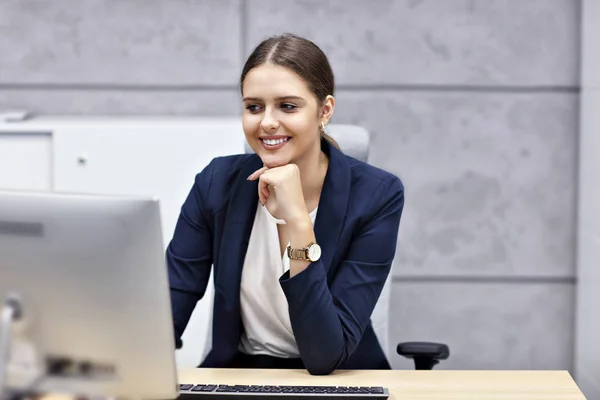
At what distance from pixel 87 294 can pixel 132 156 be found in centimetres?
152

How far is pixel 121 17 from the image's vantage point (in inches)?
120

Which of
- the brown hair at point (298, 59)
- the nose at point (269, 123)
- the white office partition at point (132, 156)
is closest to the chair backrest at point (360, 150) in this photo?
the brown hair at point (298, 59)


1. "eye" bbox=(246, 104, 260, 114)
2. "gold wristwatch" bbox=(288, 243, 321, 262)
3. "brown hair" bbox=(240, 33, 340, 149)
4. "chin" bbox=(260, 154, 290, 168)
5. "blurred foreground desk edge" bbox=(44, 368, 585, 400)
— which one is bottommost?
"blurred foreground desk edge" bbox=(44, 368, 585, 400)

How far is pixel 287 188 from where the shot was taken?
177cm

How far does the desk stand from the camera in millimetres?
1567

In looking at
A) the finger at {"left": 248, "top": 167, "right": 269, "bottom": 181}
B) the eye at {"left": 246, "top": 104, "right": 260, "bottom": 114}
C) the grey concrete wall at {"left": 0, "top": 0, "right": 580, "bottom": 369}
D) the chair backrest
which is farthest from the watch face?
the grey concrete wall at {"left": 0, "top": 0, "right": 580, "bottom": 369}

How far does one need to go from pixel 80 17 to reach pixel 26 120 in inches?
16.2

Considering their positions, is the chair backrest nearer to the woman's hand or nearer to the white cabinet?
the woman's hand

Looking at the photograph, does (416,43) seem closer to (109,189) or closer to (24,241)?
(109,189)

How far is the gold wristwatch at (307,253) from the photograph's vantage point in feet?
5.58

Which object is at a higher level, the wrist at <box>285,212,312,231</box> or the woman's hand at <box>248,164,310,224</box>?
the woman's hand at <box>248,164,310,224</box>

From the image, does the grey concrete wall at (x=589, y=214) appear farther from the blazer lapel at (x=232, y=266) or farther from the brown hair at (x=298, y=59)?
the blazer lapel at (x=232, y=266)

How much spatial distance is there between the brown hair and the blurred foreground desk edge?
23.0 inches

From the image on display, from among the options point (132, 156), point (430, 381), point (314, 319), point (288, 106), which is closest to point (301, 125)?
point (288, 106)
